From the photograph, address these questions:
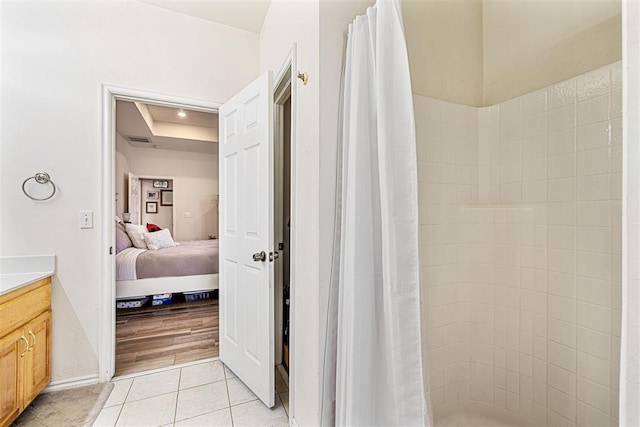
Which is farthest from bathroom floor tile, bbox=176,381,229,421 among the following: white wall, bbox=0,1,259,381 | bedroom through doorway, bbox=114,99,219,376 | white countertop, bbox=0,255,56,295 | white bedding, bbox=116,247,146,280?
white bedding, bbox=116,247,146,280

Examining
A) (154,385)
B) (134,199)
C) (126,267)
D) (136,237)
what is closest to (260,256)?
(154,385)

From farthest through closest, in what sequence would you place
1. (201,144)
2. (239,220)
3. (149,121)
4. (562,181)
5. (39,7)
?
(201,144) < (149,121) < (239,220) < (39,7) < (562,181)

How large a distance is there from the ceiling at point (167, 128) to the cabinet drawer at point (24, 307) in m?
2.70

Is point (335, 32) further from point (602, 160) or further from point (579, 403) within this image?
point (579, 403)

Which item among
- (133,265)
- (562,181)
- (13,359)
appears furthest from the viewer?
(133,265)

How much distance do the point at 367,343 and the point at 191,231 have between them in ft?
19.1

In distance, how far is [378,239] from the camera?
113cm

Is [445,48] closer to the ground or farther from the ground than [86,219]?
farther from the ground

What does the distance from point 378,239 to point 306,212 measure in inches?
16.9

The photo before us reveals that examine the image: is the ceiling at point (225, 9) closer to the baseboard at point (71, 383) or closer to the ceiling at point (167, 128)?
the ceiling at point (167, 128)

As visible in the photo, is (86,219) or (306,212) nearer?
(306,212)

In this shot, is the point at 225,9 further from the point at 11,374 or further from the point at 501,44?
the point at 11,374

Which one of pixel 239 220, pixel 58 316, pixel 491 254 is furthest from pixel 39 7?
pixel 491 254

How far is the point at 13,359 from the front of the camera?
1510 millimetres
